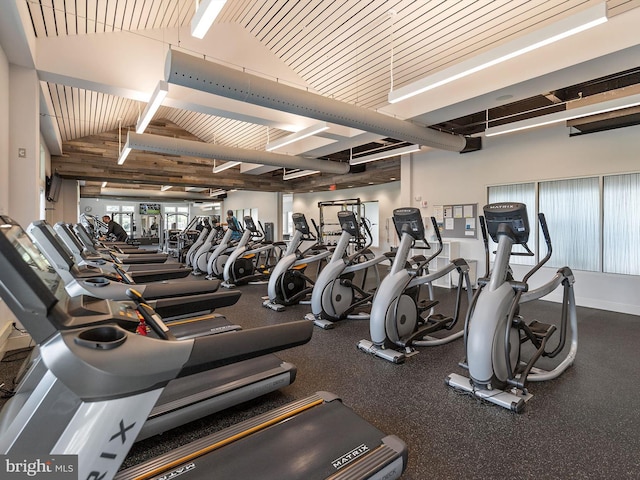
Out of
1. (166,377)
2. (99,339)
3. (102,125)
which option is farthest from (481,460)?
(102,125)

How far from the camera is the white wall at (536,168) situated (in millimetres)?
4902

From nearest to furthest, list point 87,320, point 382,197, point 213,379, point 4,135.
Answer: point 87,320, point 213,379, point 4,135, point 382,197

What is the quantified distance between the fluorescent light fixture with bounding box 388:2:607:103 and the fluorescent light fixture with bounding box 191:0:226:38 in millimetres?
2195

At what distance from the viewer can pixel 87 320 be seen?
2.90ft

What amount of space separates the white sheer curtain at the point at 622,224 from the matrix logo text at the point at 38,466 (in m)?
6.54

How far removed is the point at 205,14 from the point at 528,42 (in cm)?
272

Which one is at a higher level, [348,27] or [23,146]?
[348,27]

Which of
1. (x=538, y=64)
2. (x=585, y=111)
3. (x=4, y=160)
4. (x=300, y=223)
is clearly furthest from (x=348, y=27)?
(x=4, y=160)

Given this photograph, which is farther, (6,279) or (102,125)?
(102,125)

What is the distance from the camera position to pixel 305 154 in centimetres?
815

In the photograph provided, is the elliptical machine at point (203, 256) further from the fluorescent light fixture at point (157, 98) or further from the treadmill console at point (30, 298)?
the treadmill console at point (30, 298)

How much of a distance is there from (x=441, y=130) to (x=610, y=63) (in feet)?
9.11

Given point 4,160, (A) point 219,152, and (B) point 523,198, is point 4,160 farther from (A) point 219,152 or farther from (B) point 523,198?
(B) point 523,198

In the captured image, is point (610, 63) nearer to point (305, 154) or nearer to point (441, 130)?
point (441, 130)
